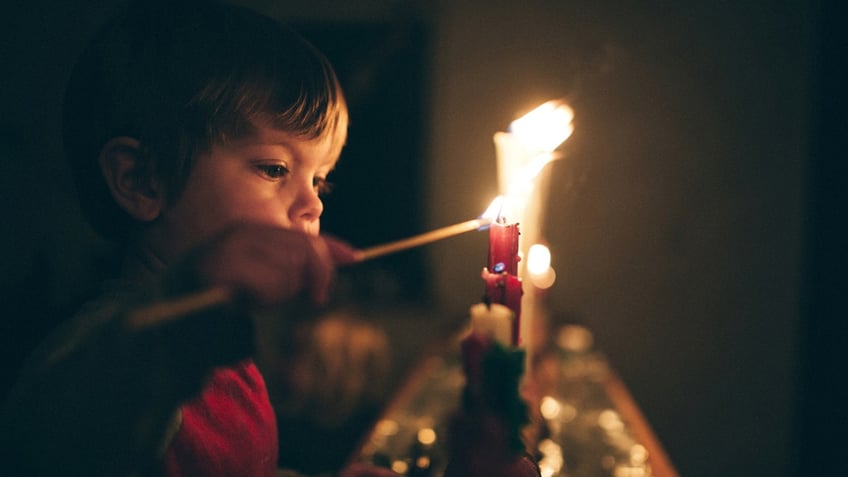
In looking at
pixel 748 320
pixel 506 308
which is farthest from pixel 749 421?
pixel 506 308

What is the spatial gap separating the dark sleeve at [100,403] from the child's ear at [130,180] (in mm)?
174

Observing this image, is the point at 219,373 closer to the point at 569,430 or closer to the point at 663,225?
the point at 569,430

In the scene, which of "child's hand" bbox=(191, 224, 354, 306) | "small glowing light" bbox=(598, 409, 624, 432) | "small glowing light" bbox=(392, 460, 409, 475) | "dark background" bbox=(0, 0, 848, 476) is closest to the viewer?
"child's hand" bbox=(191, 224, 354, 306)

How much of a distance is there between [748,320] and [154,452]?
2.65 m

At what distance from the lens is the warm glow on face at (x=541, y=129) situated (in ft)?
1.87

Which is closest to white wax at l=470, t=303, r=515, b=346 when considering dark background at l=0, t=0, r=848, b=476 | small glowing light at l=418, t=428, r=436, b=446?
small glowing light at l=418, t=428, r=436, b=446

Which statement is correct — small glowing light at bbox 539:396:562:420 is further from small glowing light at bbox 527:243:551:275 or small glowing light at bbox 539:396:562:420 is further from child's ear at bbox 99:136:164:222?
child's ear at bbox 99:136:164:222

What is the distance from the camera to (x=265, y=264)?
1.05ft

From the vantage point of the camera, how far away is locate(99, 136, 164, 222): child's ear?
489 mm

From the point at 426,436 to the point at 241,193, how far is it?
0.54 metres

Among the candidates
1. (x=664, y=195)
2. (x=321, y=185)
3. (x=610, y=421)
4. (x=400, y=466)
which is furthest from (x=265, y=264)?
(x=664, y=195)

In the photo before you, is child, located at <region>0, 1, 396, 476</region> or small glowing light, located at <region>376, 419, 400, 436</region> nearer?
child, located at <region>0, 1, 396, 476</region>

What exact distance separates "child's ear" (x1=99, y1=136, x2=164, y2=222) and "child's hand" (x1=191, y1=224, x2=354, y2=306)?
0.20 m

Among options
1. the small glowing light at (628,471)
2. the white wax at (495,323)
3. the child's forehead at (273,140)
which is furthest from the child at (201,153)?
the small glowing light at (628,471)
